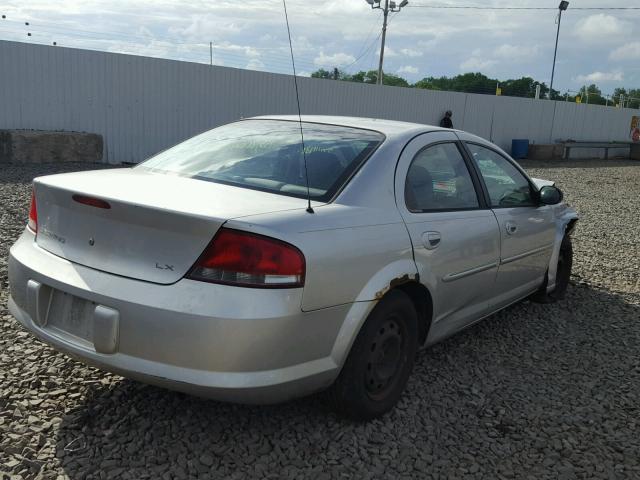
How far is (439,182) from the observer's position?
3.68 meters

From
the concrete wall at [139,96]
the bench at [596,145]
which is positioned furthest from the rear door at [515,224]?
the bench at [596,145]

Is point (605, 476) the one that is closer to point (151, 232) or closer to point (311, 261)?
point (311, 261)

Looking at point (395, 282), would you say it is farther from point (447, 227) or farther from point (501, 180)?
point (501, 180)

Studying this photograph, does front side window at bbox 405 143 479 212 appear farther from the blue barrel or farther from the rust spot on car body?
the blue barrel

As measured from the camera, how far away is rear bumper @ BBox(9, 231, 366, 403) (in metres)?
2.44

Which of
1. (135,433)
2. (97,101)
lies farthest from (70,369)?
(97,101)

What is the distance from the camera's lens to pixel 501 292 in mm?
4273

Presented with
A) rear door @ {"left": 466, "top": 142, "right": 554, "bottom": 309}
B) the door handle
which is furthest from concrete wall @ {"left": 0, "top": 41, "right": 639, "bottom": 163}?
the door handle

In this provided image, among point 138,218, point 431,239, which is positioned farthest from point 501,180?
point 138,218

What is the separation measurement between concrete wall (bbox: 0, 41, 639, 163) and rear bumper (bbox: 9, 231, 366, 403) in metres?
12.2

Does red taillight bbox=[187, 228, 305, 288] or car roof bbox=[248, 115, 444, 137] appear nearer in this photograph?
red taillight bbox=[187, 228, 305, 288]

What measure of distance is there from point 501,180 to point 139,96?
1222cm

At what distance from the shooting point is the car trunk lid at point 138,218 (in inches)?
99.9

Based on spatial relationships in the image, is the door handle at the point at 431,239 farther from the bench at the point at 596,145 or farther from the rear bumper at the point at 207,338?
the bench at the point at 596,145
